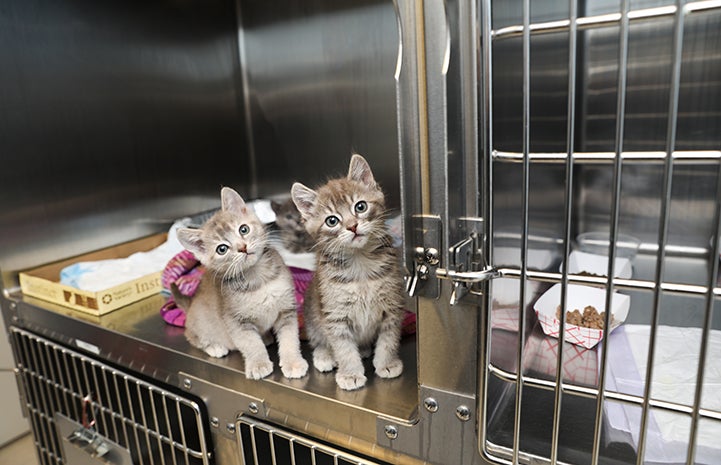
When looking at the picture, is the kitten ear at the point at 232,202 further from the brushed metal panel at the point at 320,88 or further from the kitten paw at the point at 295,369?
the brushed metal panel at the point at 320,88

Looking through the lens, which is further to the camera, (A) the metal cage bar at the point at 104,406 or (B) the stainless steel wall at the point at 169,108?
(B) the stainless steel wall at the point at 169,108

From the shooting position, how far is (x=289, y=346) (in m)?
0.89

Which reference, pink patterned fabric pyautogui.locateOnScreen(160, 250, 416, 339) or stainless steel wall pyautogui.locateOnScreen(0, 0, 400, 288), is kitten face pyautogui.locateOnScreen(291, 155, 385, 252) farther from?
stainless steel wall pyautogui.locateOnScreen(0, 0, 400, 288)

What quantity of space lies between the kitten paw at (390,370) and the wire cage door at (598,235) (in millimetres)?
184

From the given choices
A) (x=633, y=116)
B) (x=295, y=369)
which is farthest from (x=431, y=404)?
(x=633, y=116)

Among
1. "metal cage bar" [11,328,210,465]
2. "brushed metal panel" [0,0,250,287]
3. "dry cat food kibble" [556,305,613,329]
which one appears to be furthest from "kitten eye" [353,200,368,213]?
"brushed metal panel" [0,0,250,287]

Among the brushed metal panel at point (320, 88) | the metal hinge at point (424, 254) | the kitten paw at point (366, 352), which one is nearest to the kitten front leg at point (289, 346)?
the kitten paw at point (366, 352)

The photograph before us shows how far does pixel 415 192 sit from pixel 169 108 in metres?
1.18

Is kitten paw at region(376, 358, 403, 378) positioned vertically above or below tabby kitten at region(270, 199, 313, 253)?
below

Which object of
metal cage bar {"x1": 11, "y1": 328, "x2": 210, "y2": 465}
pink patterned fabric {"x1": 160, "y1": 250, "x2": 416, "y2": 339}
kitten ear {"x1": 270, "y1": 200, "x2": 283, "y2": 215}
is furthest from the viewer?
kitten ear {"x1": 270, "y1": 200, "x2": 283, "y2": 215}

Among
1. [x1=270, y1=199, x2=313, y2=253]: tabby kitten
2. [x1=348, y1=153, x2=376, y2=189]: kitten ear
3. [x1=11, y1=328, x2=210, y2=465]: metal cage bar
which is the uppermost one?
[x1=348, y1=153, x2=376, y2=189]: kitten ear

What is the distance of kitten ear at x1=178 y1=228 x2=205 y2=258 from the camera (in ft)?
2.89

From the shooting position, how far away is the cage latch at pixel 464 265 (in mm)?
593

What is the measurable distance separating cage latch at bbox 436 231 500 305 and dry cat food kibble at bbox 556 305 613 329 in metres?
0.29
